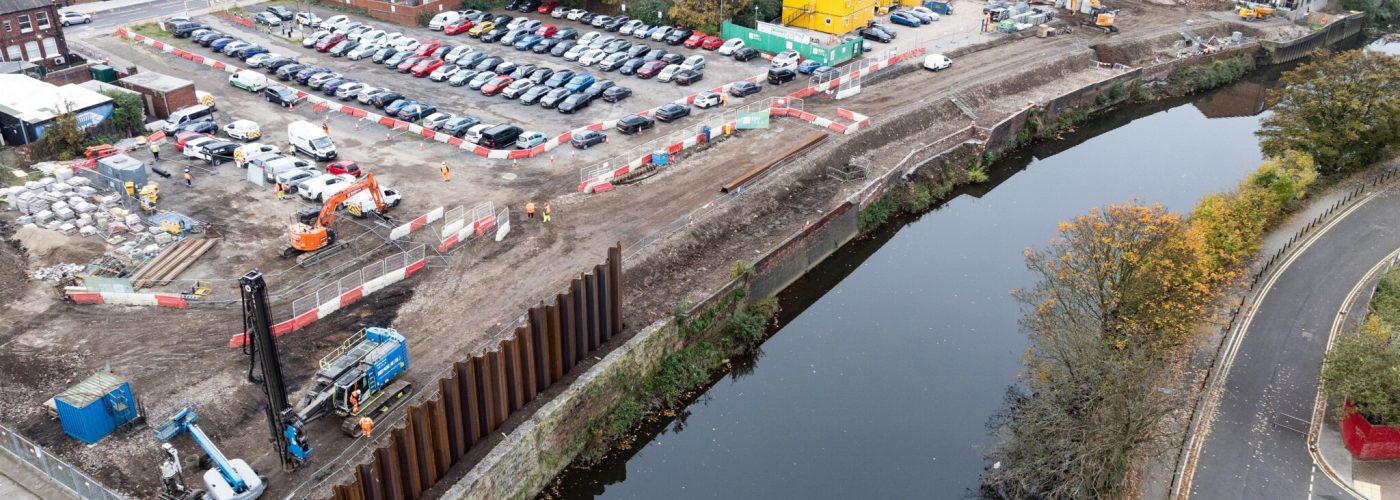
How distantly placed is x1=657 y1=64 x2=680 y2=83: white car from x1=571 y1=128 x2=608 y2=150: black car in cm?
1365

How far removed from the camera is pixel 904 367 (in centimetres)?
4612

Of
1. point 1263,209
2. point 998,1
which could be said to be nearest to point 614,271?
point 1263,209

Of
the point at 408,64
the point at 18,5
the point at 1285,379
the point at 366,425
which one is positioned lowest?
the point at 1285,379

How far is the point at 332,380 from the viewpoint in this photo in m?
35.3

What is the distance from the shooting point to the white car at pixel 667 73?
239ft

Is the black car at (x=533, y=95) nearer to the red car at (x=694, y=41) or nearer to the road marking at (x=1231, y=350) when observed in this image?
the red car at (x=694, y=41)

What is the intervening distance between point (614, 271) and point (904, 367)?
1471cm

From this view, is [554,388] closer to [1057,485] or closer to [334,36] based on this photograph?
[1057,485]

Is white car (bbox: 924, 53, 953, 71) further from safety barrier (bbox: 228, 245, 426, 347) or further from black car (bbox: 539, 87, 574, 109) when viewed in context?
safety barrier (bbox: 228, 245, 426, 347)

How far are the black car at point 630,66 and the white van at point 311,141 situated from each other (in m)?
23.4

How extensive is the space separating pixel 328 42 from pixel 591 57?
840 inches

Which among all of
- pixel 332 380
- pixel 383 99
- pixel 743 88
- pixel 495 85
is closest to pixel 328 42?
pixel 383 99

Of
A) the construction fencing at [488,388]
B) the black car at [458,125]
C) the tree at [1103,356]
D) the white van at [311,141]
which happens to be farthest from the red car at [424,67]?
the tree at [1103,356]

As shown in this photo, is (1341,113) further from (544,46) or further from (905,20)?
(544,46)
